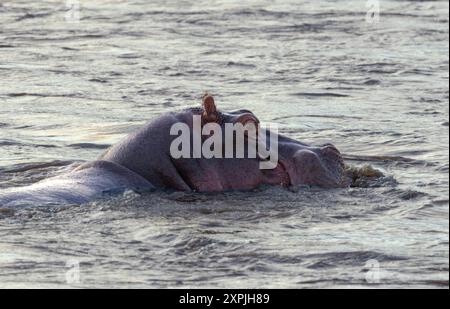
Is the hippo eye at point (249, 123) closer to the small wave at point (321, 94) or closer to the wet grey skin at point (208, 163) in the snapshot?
the wet grey skin at point (208, 163)

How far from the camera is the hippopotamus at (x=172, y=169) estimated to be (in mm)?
7984

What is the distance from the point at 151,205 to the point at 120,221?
266 millimetres

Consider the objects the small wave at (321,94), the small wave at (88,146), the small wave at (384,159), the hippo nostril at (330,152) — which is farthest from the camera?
the small wave at (321,94)

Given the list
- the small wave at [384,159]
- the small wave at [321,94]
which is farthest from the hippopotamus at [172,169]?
the small wave at [321,94]

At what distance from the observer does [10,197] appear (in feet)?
26.2

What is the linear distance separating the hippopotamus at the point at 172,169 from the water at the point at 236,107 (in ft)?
0.30

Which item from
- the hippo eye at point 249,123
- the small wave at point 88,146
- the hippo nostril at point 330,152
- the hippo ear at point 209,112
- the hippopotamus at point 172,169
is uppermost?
the small wave at point 88,146


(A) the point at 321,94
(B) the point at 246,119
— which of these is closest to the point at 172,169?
(B) the point at 246,119

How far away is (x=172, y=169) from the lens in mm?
8023

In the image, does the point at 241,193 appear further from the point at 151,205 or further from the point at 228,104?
the point at 228,104

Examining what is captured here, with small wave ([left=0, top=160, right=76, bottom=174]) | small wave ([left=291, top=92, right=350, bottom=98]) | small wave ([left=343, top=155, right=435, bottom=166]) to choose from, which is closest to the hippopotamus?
small wave ([left=0, top=160, right=76, bottom=174])

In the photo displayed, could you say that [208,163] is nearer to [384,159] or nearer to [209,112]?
[209,112]

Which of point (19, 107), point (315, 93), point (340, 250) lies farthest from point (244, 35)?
point (340, 250)

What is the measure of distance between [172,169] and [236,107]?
165 inches
